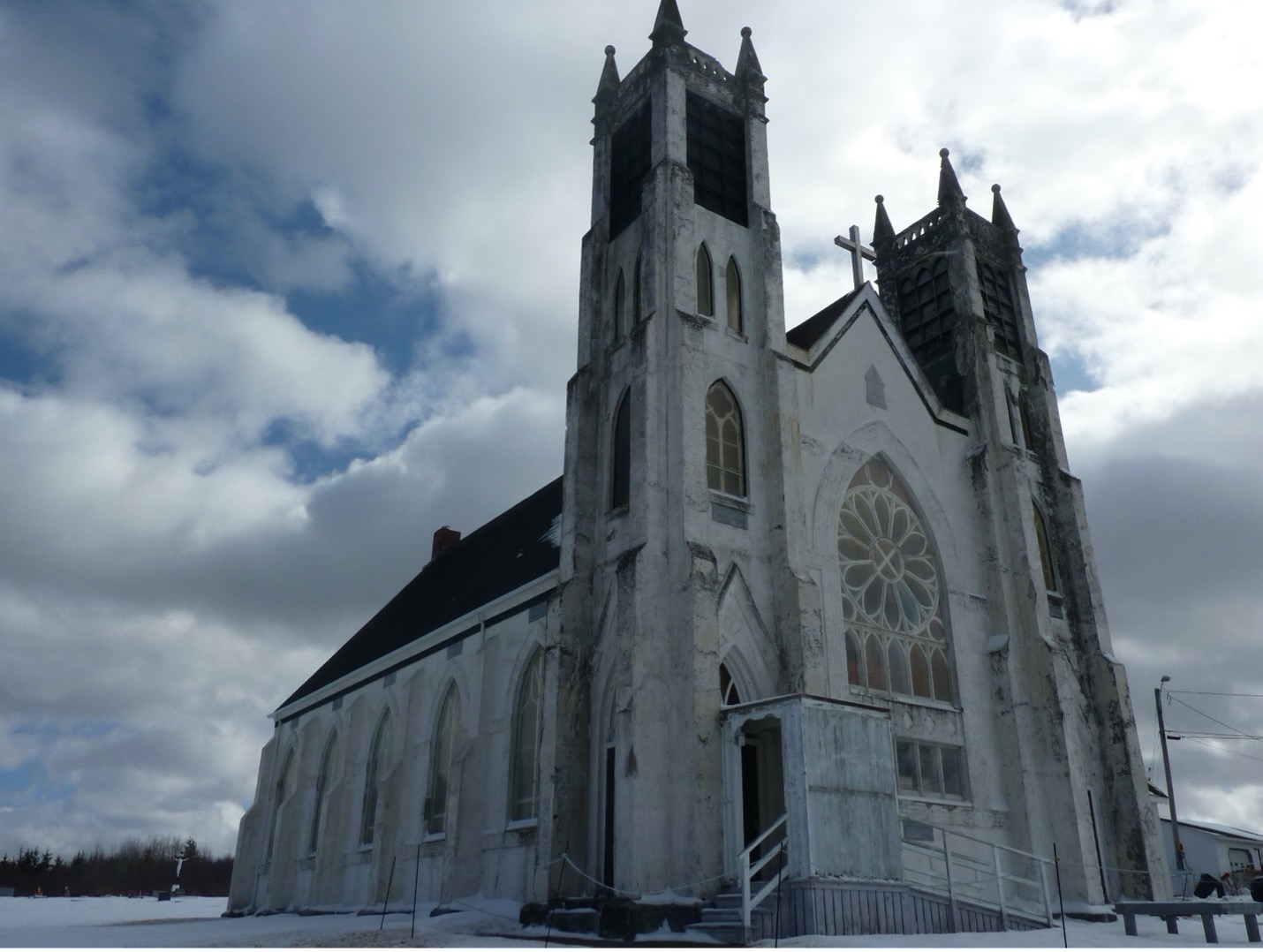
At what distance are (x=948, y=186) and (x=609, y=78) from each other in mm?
10881

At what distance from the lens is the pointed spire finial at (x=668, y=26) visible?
2397cm

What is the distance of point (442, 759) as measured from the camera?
2566cm

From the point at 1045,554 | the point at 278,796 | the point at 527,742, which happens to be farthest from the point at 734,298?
the point at 278,796

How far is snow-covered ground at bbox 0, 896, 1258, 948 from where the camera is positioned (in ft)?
44.2

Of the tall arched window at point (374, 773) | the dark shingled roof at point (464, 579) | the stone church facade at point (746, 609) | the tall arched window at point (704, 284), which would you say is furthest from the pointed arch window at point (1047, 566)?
the tall arched window at point (374, 773)

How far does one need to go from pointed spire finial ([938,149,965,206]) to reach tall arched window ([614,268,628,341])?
39.9 feet

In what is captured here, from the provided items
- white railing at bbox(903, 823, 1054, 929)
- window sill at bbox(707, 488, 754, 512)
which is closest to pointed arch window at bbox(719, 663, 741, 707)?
window sill at bbox(707, 488, 754, 512)

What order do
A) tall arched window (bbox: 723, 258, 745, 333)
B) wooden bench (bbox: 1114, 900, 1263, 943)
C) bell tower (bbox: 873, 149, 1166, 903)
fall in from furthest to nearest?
bell tower (bbox: 873, 149, 1166, 903) → tall arched window (bbox: 723, 258, 745, 333) → wooden bench (bbox: 1114, 900, 1263, 943)

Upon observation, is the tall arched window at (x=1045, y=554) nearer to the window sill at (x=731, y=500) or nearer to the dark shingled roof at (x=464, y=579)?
the window sill at (x=731, y=500)

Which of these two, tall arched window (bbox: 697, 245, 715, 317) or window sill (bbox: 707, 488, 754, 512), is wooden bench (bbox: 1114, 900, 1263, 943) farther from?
tall arched window (bbox: 697, 245, 715, 317)

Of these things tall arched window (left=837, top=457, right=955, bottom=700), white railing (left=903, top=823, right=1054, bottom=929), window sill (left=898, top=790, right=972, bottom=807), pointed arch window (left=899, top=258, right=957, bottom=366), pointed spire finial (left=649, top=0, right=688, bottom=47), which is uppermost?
pointed spire finial (left=649, top=0, right=688, bottom=47)

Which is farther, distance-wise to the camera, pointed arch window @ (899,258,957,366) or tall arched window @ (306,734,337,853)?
tall arched window @ (306,734,337,853)

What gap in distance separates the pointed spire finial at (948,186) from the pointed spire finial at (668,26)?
9970 millimetres

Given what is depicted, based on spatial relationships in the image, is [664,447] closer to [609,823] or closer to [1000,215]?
[609,823]
